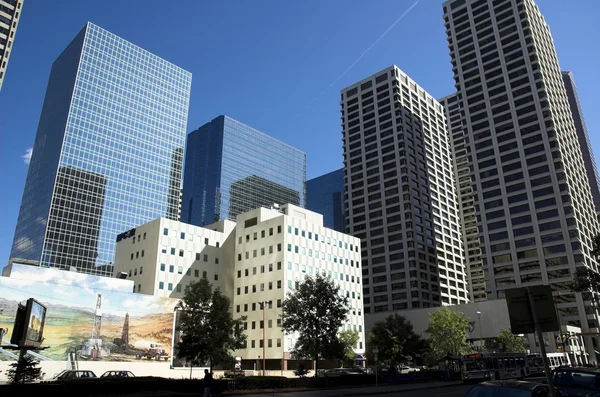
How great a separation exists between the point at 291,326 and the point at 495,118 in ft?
351

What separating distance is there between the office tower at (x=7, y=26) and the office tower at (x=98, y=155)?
38.0 meters

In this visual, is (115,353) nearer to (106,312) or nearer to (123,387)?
(106,312)

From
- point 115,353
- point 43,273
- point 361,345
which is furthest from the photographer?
point 361,345

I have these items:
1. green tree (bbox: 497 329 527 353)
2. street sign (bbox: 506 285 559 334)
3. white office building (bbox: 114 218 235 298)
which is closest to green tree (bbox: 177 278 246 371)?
street sign (bbox: 506 285 559 334)

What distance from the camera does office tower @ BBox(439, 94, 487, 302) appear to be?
535ft

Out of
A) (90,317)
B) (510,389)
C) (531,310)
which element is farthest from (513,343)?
(531,310)

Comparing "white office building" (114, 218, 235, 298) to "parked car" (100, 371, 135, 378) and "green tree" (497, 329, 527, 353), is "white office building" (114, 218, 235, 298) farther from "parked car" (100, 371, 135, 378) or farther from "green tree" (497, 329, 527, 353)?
"green tree" (497, 329, 527, 353)

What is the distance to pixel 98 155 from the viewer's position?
15350 centimetres

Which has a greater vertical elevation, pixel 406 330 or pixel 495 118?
pixel 495 118

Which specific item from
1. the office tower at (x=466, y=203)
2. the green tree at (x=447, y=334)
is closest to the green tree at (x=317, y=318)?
the green tree at (x=447, y=334)

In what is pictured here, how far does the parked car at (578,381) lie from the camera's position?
A: 15974 millimetres

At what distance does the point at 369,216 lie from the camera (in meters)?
149

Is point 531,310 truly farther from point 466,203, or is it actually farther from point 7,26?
point 466,203

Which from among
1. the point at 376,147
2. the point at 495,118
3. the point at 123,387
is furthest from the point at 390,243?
the point at 123,387
